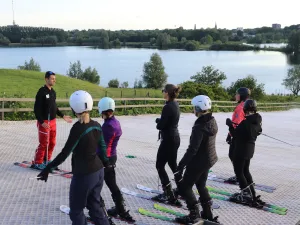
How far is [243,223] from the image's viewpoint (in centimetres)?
630

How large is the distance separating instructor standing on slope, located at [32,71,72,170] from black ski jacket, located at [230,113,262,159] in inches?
145

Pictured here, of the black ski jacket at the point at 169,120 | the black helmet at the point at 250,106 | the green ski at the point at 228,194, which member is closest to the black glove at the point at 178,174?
the black ski jacket at the point at 169,120

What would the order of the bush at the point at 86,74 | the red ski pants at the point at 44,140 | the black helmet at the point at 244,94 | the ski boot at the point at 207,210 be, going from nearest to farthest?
1. the ski boot at the point at 207,210
2. the black helmet at the point at 244,94
3. the red ski pants at the point at 44,140
4. the bush at the point at 86,74

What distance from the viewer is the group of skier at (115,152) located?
15.3ft

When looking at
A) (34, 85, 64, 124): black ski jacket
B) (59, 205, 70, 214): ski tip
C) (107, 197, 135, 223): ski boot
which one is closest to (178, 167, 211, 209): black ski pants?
(107, 197, 135, 223): ski boot

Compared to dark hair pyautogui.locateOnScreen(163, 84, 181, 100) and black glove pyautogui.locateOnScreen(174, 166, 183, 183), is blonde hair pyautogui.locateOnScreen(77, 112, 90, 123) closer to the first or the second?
black glove pyautogui.locateOnScreen(174, 166, 183, 183)

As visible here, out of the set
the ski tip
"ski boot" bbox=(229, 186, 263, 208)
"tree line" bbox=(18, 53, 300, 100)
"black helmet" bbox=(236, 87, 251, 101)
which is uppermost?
"black helmet" bbox=(236, 87, 251, 101)

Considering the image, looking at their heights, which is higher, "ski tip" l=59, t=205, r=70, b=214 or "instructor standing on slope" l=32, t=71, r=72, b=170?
"instructor standing on slope" l=32, t=71, r=72, b=170

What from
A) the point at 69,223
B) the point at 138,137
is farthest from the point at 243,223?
the point at 138,137

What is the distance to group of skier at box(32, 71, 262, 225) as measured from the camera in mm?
4676

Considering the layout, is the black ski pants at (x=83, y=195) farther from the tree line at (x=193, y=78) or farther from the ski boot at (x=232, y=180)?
the tree line at (x=193, y=78)

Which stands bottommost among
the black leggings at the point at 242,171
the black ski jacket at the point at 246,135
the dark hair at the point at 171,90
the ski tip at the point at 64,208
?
the ski tip at the point at 64,208

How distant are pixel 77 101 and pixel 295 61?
152 meters

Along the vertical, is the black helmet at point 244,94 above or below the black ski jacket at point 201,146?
above
